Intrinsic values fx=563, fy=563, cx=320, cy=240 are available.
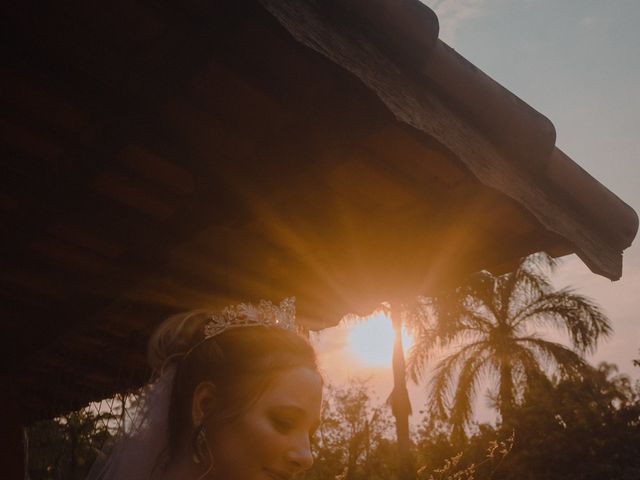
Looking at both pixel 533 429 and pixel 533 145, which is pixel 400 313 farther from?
pixel 533 145

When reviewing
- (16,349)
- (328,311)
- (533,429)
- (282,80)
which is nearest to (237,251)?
(328,311)

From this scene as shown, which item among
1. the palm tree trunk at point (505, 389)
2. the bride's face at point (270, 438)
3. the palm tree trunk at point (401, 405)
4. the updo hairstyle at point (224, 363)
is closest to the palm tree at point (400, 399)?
the palm tree trunk at point (401, 405)

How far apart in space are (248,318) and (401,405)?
16.3 meters

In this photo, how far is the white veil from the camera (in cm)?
239

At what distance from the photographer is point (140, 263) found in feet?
9.61

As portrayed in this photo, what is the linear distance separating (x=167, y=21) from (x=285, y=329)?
4.97ft

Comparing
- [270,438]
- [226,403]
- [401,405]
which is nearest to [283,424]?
[270,438]

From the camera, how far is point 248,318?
8.79 feet

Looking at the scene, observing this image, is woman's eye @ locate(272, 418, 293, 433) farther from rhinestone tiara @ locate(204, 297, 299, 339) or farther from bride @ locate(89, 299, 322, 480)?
rhinestone tiara @ locate(204, 297, 299, 339)

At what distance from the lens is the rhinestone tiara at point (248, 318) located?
258 centimetres

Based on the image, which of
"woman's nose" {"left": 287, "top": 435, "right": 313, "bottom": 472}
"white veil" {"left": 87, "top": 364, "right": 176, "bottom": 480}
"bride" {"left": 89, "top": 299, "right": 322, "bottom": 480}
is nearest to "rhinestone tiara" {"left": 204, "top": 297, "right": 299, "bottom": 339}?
"bride" {"left": 89, "top": 299, "right": 322, "bottom": 480}

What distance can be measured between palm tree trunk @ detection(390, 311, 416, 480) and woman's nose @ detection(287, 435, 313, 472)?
50.9 feet

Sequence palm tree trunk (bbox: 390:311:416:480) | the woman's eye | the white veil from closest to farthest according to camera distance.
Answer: the woman's eye < the white veil < palm tree trunk (bbox: 390:311:416:480)

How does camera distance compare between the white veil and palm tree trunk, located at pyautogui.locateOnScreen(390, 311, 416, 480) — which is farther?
palm tree trunk, located at pyautogui.locateOnScreen(390, 311, 416, 480)
